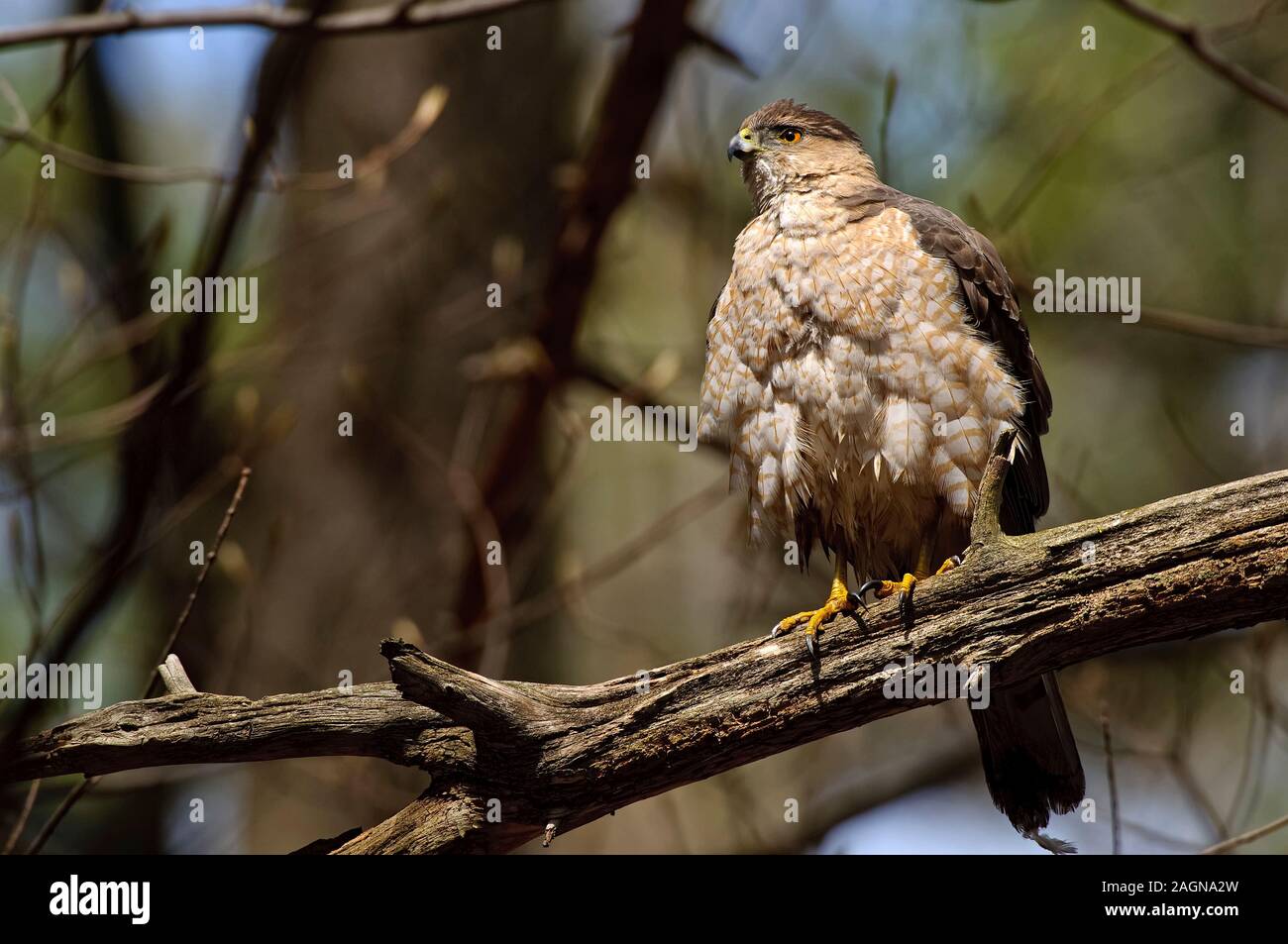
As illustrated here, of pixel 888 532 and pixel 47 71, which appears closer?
pixel 888 532

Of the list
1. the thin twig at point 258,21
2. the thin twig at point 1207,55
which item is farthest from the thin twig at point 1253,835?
the thin twig at point 258,21

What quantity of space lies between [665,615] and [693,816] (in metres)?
1.52

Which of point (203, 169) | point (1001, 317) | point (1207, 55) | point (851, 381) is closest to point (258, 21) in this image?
point (203, 169)

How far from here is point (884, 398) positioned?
3.98 meters

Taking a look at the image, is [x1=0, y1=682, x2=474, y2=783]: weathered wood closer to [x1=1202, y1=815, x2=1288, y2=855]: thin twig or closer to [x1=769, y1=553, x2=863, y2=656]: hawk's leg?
[x1=769, y1=553, x2=863, y2=656]: hawk's leg

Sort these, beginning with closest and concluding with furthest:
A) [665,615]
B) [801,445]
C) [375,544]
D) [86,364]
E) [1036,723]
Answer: [1036,723]
[801,445]
[86,364]
[375,544]
[665,615]

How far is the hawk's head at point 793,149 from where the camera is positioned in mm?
4621

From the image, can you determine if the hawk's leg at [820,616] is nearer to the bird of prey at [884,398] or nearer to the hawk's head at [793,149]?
the bird of prey at [884,398]

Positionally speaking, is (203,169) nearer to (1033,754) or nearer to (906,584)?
(906,584)

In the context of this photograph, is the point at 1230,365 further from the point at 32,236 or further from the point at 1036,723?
the point at 32,236

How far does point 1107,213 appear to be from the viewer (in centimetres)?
821

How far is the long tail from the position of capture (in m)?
3.82

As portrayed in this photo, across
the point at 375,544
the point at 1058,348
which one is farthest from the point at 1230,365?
the point at 375,544

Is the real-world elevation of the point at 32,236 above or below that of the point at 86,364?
above
